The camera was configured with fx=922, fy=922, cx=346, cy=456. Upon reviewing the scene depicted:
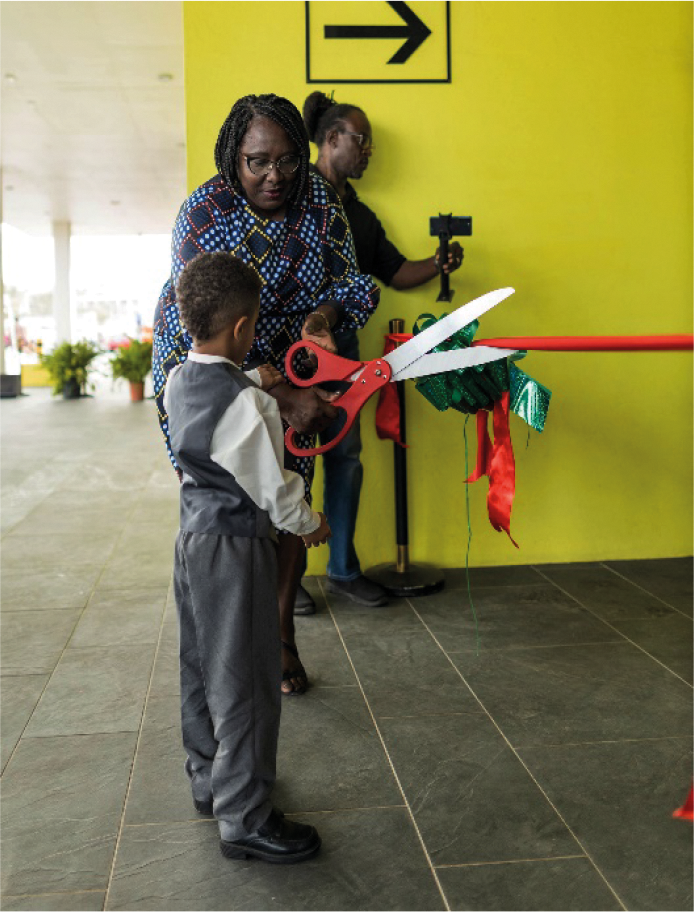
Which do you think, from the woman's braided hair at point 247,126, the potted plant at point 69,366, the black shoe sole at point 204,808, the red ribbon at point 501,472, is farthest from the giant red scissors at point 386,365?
the potted plant at point 69,366

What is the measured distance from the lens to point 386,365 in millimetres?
2113

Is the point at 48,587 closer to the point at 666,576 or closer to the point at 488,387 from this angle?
the point at 488,387

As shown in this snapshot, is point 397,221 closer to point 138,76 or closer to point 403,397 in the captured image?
point 403,397

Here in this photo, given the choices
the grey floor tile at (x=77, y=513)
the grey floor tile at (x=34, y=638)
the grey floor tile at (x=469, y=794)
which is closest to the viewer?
the grey floor tile at (x=469, y=794)

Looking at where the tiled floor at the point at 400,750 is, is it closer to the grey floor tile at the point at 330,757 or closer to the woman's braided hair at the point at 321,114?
the grey floor tile at the point at 330,757

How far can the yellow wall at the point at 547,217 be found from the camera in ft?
10.6

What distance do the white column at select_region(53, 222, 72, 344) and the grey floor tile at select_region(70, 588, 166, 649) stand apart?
14762 millimetres

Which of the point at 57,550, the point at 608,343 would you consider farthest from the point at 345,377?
the point at 57,550

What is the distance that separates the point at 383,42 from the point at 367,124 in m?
0.44

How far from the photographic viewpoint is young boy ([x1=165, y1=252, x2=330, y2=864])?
151 cm

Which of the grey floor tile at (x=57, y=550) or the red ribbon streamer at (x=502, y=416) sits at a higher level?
the red ribbon streamer at (x=502, y=416)

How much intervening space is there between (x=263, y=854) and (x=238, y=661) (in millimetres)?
332

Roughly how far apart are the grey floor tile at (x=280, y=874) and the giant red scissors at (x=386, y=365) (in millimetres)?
819

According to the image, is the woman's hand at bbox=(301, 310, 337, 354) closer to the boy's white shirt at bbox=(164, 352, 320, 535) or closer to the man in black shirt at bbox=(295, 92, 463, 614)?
the boy's white shirt at bbox=(164, 352, 320, 535)
